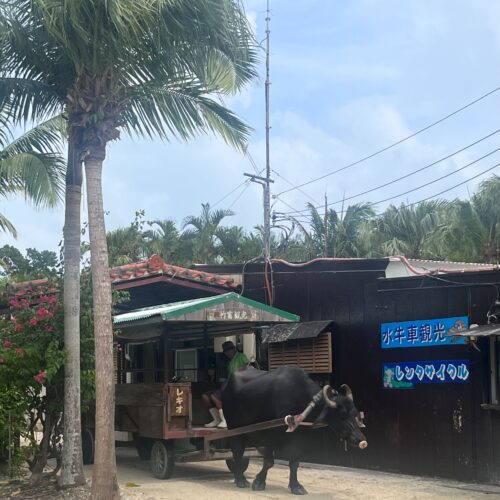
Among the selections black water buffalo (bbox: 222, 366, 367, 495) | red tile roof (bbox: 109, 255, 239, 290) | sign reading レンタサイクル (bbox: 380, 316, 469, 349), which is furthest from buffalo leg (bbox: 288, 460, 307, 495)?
red tile roof (bbox: 109, 255, 239, 290)

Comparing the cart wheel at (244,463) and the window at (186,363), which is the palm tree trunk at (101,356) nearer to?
the cart wheel at (244,463)

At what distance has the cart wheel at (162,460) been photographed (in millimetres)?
12203

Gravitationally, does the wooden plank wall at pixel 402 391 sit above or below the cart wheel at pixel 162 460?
above

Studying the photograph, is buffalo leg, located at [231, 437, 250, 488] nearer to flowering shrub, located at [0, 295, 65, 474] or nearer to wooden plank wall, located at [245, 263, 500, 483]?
wooden plank wall, located at [245, 263, 500, 483]

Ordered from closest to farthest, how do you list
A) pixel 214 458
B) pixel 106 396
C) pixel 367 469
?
pixel 106 396
pixel 214 458
pixel 367 469

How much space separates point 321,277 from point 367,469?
339cm

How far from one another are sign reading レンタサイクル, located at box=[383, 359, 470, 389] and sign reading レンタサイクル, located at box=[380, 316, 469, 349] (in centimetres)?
29

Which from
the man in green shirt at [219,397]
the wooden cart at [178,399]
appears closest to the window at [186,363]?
the wooden cart at [178,399]

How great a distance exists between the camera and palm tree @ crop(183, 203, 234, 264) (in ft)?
111

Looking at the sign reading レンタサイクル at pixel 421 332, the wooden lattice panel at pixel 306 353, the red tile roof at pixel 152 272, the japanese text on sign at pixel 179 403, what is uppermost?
the red tile roof at pixel 152 272

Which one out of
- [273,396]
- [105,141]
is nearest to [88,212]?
[105,141]

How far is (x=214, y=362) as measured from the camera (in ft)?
46.6

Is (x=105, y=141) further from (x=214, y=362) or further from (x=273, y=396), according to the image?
(x=214, y=362)

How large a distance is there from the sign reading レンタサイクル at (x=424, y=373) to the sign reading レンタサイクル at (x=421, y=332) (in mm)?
292
